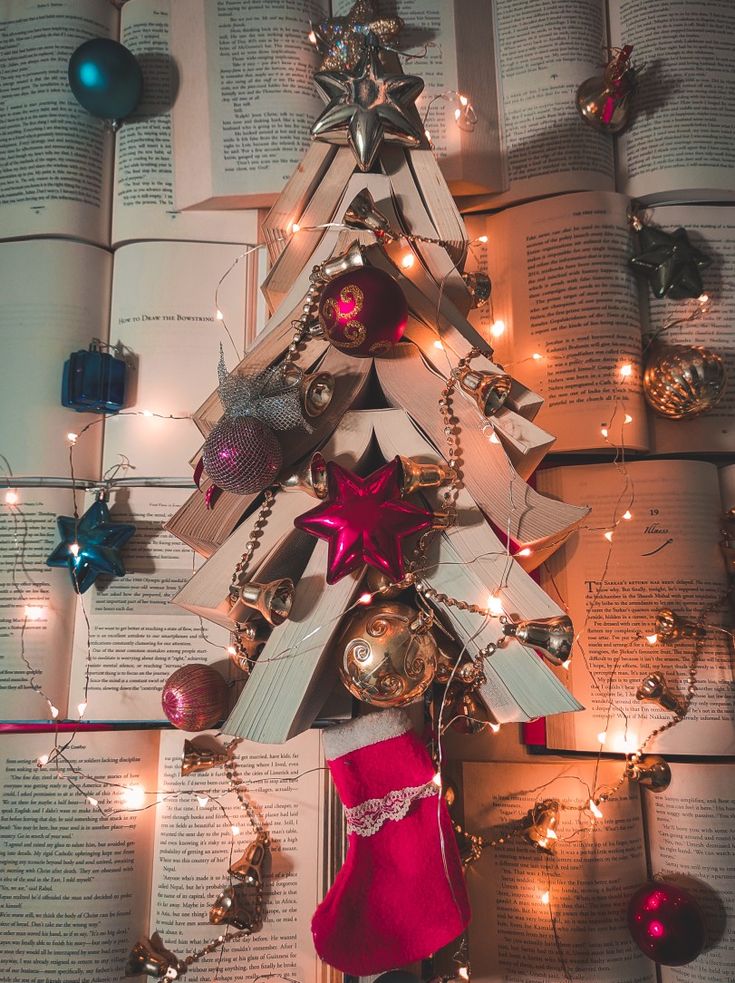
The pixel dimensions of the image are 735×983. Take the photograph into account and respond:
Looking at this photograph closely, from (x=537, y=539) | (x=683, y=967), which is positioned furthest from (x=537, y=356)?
(x=683, y=967)

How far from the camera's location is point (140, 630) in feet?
→ 3.59

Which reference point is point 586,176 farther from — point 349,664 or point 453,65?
point 349,664

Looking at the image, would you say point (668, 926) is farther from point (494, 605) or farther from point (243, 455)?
point (243, 455)

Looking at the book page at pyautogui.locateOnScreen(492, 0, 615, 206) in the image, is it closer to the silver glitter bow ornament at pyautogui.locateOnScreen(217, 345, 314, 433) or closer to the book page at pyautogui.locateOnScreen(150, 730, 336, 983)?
the silver glitter bow ornament at pyautogui.locateOnScreen(217, 345, 314, 433)

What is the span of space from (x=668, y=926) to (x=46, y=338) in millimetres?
1386

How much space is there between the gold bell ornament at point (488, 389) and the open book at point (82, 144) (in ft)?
2.14

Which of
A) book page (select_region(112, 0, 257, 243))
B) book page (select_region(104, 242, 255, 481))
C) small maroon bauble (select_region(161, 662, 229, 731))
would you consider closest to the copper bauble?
small maroon bauble (select_region(161, 662, 229, 731))

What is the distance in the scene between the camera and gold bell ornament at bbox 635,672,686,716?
1.02 metres

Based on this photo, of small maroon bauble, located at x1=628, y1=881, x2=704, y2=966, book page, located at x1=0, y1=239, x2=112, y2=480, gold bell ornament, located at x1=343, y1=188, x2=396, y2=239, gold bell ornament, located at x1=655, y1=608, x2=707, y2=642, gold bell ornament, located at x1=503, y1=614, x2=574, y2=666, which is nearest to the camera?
gold bell ornament, located at x1=503, y1=614, x2=574, y2=666

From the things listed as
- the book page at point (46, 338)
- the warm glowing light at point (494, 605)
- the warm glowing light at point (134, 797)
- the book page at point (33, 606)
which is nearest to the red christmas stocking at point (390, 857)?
the warm glowing light at point (494, 605)

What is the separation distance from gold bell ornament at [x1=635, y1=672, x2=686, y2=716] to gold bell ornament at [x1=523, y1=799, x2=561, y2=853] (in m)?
0.22

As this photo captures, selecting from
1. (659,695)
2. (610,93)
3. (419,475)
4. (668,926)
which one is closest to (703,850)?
(668,926)

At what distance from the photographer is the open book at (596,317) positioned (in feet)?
3.68

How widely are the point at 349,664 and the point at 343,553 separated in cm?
13
